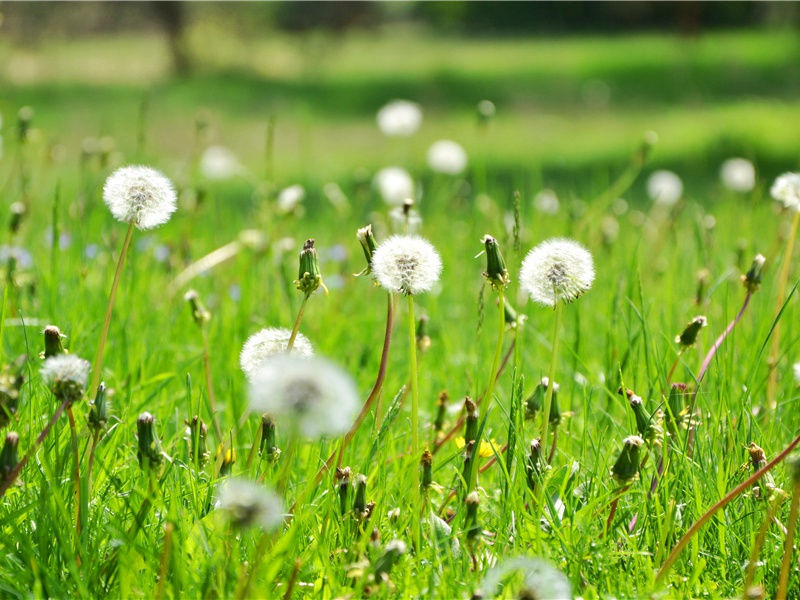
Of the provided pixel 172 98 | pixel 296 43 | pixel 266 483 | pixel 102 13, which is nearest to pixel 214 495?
pixel 266 483

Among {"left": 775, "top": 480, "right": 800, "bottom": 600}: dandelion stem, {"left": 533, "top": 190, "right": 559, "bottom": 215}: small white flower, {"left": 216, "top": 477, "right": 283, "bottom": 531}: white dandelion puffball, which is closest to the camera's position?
Result: {"left": 216, "top": 477, "right": 283, "bottom": 531}: white dandelion puffball

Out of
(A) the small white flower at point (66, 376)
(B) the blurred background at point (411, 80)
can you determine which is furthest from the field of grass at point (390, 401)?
Result: (B) the blurred background at point (411, 80)

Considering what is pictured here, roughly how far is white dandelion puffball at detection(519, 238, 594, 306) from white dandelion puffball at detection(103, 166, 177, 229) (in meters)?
0.52

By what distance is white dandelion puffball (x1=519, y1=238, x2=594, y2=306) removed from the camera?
1.31m

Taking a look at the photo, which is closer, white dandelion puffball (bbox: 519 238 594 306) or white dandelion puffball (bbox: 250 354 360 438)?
white dandelion puffball (bbox: 250 354 360 438)

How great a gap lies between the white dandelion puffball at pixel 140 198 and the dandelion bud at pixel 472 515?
570mm

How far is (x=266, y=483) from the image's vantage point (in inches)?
52.7

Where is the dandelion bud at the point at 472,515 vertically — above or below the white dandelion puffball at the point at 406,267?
below

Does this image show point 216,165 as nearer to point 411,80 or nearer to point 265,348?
point 265,348

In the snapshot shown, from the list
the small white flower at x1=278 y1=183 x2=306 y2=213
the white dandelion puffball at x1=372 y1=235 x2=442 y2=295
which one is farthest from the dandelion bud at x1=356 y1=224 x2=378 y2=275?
the small white flower at x1=278 y1=183 x2=306 y2=213

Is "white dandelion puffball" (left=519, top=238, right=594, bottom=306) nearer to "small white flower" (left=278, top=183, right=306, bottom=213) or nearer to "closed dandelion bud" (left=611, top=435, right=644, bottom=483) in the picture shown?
"closed dandelion bud" (left=611, top=435, right=644, bottom=483)

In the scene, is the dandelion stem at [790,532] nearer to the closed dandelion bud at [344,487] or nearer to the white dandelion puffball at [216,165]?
the closed dandelion bud at [344,487]

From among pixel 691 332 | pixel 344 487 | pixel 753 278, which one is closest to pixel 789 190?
pixel 753 278

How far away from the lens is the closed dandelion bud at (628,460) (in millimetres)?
1181
